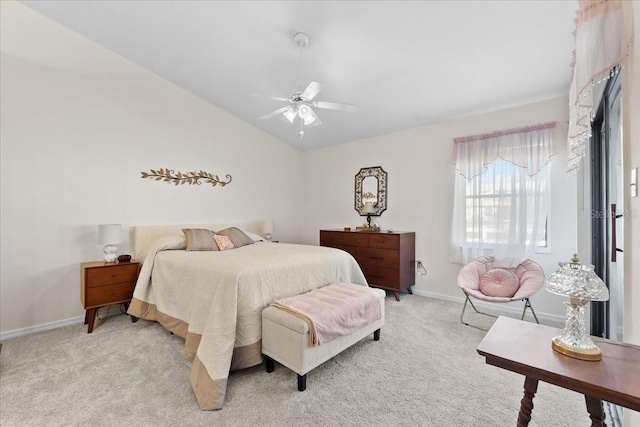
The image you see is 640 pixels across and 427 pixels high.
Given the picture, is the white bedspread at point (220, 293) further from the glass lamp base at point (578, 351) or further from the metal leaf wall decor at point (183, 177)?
the glass lamp base at point (578, 351)

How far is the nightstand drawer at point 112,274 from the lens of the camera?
9.05 feet

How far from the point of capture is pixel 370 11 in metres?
2.16

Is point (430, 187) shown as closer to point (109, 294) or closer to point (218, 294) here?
point (218, 294)

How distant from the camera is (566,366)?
2.96ft

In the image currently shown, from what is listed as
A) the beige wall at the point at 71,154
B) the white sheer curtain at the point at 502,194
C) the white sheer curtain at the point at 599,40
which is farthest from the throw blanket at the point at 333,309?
the beige wall at the point at 71,154

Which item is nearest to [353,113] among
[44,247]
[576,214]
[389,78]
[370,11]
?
[389,78]

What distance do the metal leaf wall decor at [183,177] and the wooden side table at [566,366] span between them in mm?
3907

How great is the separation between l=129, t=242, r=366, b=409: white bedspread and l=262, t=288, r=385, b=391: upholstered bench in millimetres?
101

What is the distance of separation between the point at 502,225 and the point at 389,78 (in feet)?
7.07

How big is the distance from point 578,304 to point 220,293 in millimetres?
1952

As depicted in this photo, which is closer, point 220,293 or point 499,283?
point 220,293

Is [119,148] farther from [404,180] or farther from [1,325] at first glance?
[404,180]

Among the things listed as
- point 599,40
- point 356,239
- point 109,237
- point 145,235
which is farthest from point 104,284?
point 599,40

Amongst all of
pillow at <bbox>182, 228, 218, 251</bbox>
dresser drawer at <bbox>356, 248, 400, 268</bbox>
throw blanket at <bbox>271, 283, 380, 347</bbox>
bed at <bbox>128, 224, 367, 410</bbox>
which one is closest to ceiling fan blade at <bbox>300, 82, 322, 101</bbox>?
bed at <bbox>128, 224, 367, 410</bbox>
